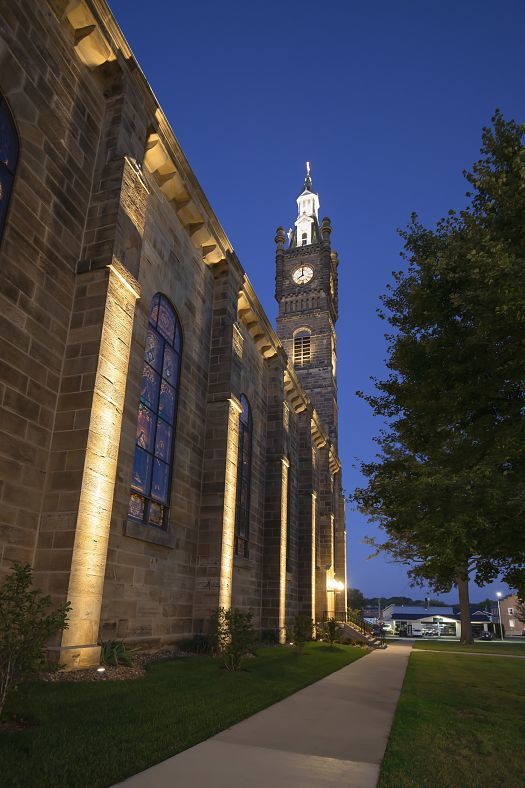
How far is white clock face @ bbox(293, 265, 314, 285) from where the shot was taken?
162ft

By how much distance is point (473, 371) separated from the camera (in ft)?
32.8

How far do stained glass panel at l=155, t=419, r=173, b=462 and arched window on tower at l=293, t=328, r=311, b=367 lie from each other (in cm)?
3240

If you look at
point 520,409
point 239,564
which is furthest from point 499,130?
point 239,564

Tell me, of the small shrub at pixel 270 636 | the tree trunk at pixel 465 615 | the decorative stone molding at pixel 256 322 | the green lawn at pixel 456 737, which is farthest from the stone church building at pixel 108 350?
the tree trunk at pixel 465 615

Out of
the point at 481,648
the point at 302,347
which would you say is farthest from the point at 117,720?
the point at 302,347

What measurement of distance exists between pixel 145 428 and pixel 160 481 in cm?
144

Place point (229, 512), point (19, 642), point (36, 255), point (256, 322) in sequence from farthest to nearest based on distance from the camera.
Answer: point (256, 322), point (229, 512), point (36, 255), point (19, 642)

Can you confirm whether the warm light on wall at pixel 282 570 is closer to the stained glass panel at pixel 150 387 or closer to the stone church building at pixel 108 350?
the stone church building at pixel 108 350

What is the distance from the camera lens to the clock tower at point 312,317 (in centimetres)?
4401

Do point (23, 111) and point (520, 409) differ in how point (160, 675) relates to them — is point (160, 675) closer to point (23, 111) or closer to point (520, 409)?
point (520, 409)

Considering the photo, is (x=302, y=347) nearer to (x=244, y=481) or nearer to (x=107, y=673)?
(x=244, y=481)

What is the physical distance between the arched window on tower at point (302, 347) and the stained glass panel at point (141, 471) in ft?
111

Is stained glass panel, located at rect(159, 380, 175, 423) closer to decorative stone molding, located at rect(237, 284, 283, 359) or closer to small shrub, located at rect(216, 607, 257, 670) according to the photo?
small shrub, located at rect(216, 607, 257, 670)

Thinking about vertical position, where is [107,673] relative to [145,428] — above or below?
below
